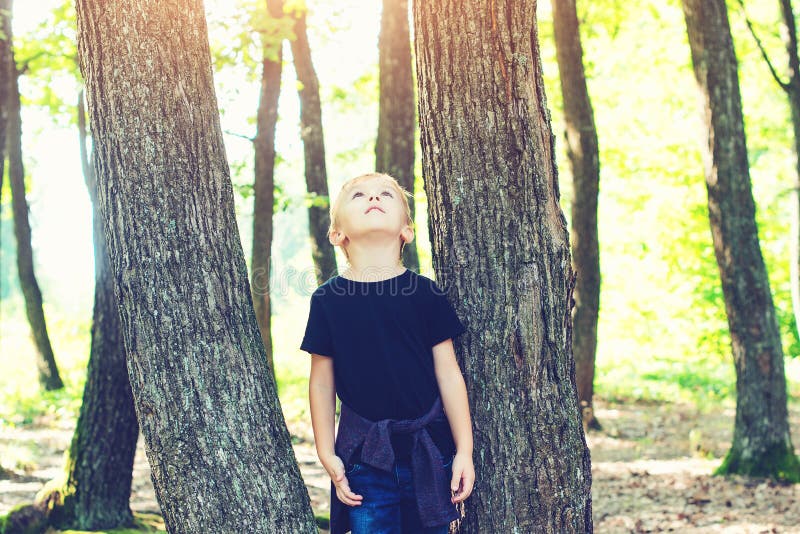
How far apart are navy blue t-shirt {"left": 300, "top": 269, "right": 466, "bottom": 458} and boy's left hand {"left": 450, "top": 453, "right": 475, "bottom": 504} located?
105 millimetres

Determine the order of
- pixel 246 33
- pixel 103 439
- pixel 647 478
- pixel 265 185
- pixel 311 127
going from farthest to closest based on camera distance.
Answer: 1. pixel 311 127
2. pixel 265 185
3. pixel 246 33
4. pixel 647 478
5. pixel 103 439

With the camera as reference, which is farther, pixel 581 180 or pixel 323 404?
pixel 581 180

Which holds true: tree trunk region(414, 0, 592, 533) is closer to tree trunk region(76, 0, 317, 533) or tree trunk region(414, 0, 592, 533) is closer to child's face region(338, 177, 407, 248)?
child's face region(338, 177, 407, 248)

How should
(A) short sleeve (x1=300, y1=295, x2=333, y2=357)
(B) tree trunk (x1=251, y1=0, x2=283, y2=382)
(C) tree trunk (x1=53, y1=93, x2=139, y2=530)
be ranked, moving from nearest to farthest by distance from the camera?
(A) short sleeve (x1=300, y1=295, x2=333, y2=357) → (C) tree trunk (x1=53, y1=93, x2=139, y2=530) → (B) tree trunk (x1=251, y1=0, x2=283, y2=382)

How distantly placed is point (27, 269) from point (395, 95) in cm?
963

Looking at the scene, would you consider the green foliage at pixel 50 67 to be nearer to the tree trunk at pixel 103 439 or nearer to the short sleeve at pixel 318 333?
the tree trunk at pixel 103 439

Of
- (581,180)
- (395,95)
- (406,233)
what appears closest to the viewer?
(406,233)

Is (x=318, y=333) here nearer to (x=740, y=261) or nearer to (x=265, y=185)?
(x=740, y=261)

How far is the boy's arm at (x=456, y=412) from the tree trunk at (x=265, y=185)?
21.9ft

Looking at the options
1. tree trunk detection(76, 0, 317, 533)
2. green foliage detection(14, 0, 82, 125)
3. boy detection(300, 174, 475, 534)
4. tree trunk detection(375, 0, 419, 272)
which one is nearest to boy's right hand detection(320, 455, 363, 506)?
boy detection(300, 174, 475, 534)

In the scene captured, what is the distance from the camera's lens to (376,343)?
293 centimetres

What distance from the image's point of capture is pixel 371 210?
2961mm

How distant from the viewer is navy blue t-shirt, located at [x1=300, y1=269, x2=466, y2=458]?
2900mm

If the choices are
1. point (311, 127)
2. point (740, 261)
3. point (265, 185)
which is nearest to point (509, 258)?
point (740, 261)
